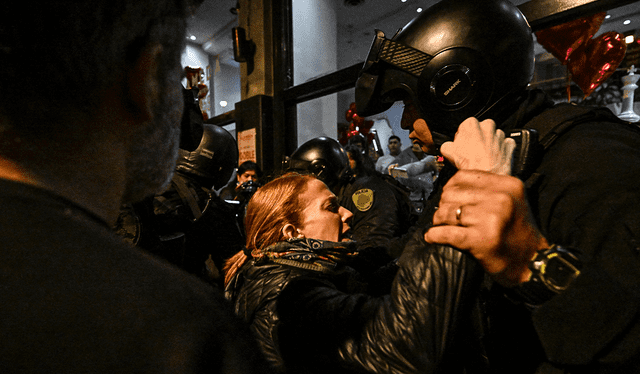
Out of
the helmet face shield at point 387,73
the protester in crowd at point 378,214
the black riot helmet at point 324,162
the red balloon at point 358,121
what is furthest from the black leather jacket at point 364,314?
the red balloon at point 358,121

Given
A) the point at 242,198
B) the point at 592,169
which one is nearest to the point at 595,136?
the point at 592,169

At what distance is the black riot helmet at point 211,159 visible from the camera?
281 cm

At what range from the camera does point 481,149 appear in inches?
31.0

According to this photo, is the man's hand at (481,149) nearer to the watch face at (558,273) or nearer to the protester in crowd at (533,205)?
the protester in crowd at (533,205)

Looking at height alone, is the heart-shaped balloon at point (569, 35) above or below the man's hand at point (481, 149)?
above

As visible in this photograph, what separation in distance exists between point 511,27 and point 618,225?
79 cm

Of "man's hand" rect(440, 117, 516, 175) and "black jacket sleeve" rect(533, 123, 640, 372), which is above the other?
"man's hand" rect(440, 117, 516, 175)

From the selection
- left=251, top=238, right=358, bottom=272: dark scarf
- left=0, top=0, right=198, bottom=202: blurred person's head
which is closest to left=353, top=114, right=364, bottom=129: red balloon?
left=251, top=238, right=358, bottom=272: dark scarf

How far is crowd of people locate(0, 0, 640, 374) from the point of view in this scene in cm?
32

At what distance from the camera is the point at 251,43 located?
14.6 feet

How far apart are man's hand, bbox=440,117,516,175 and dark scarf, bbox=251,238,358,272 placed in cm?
71

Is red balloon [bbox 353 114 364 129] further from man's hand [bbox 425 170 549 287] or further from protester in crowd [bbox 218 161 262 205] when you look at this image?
man's hand [bbox 425 170 549 287]

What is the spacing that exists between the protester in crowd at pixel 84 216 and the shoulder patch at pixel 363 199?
2.20 meters

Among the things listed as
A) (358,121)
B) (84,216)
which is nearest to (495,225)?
(84,216)
